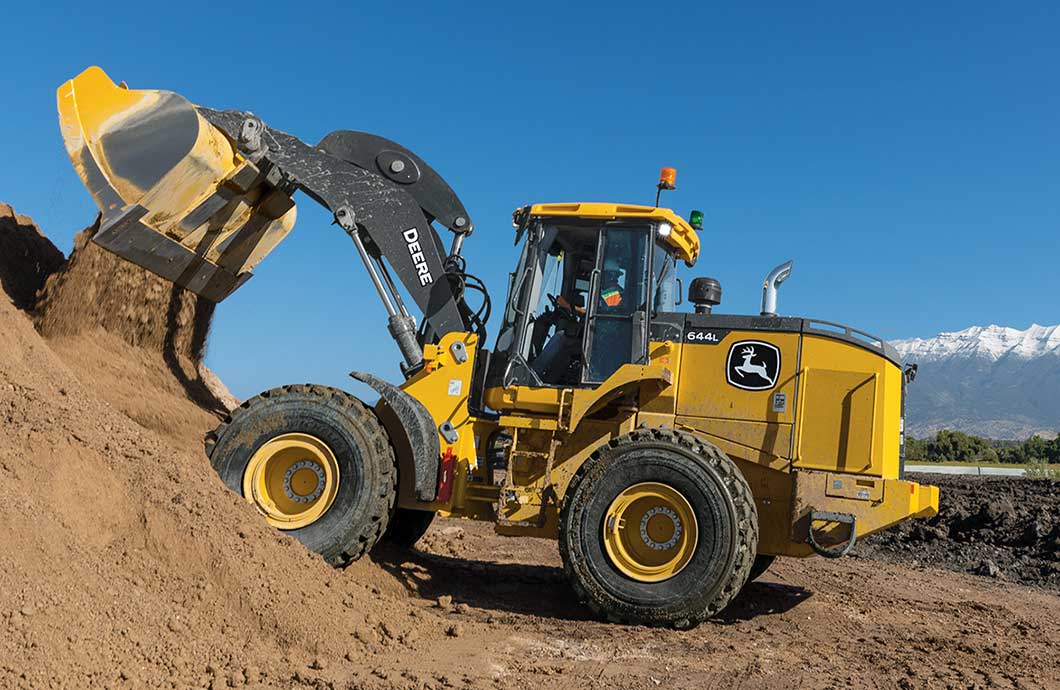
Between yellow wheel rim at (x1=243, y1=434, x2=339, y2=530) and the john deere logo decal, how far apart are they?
2954 mm

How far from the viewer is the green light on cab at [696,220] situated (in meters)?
8.14

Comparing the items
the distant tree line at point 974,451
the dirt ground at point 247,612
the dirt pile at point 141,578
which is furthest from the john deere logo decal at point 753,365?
the distant tree line at point 974,451

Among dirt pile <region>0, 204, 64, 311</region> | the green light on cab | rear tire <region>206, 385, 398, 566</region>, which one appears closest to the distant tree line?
the green light on cab

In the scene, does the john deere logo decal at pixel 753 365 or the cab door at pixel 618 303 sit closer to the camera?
the john deere logo decal at pixel 753 365

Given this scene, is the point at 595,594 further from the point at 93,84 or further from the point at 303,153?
the point at 93,84

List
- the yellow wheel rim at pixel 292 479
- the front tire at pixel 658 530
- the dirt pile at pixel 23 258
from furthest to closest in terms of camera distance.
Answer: the dirt pile at pixel 23 258
the yellow wheel rim at pixel 292 479
the front tire at pixel 658 530

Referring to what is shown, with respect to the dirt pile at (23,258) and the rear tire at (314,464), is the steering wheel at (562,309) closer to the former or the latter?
the rear tire at (314,464)

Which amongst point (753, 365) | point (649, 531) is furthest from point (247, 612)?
point (753, 365)

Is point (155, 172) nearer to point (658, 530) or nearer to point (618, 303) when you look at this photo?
point (618, 303)

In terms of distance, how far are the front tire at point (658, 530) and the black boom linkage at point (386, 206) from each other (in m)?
1.92

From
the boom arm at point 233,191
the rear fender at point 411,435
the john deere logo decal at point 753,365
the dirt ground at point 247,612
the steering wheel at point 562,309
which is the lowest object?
the dirt ground at point 247,612

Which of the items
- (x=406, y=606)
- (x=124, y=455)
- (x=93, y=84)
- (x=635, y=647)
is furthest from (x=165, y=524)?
(x=93, y=84)

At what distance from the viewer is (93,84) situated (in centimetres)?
776

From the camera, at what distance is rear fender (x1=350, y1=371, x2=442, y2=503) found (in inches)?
286
